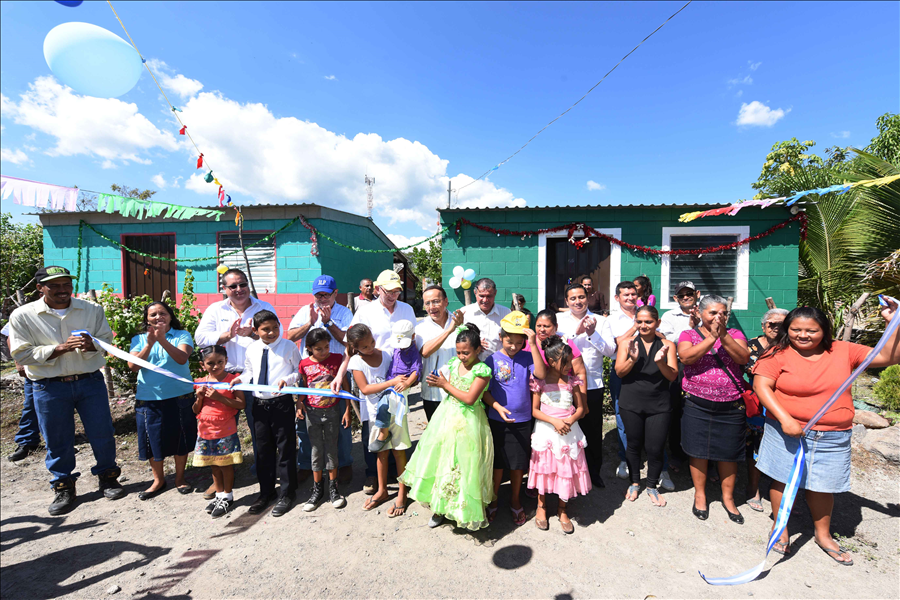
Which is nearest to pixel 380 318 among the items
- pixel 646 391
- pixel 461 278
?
pixel 646 391

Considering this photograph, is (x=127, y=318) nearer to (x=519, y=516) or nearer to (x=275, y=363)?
(x=275, y=363)

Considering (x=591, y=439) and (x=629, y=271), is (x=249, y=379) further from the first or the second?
(x=629, y=271)

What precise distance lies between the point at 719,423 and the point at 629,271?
14.4 feet

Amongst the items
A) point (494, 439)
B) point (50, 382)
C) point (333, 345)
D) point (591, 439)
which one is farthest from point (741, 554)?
point (50, 382)

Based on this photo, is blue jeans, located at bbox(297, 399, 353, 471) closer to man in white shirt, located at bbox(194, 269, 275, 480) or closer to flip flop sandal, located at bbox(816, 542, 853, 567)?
man in white shirt, located at bbox(194, 269, 275, 480)

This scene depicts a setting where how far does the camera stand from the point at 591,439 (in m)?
3.59

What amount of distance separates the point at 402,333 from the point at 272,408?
4.28ft

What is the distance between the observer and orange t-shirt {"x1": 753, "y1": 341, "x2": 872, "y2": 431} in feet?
8.33

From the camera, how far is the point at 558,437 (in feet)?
9.71

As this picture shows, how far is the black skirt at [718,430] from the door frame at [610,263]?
402cm

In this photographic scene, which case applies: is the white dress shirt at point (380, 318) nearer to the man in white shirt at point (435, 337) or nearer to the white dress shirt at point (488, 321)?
the man in white shirt at point (435, 337)

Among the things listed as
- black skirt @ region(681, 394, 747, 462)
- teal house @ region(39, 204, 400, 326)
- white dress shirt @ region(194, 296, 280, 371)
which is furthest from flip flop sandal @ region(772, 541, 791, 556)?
teal house @ region(39, 204, 400, 326)

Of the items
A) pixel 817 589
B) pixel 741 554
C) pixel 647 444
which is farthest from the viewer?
pixel 647 444

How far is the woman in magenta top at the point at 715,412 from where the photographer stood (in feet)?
10.1
